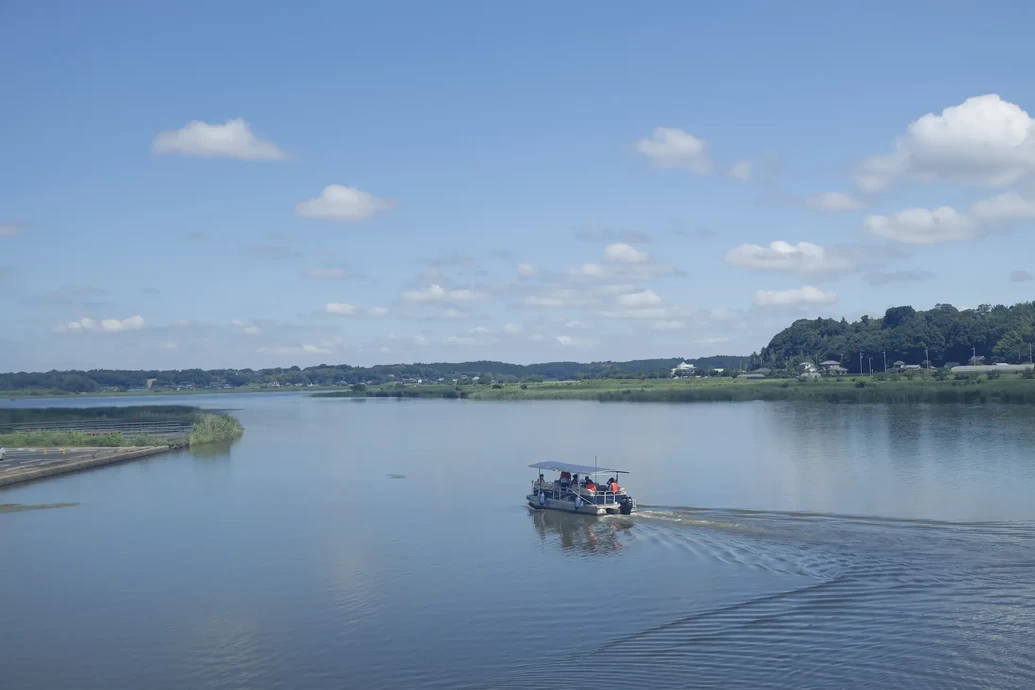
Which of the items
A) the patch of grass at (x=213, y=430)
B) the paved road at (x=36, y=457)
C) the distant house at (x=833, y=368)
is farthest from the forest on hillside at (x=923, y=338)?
Result: the paved road at (x=36, y=457)

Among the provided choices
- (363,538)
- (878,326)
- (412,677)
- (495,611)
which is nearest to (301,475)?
(363,538)

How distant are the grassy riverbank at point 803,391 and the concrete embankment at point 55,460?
227ft

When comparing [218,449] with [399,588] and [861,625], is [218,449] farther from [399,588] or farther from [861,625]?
[861,625]

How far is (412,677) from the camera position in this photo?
683 inches

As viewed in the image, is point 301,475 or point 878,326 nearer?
point 301,475

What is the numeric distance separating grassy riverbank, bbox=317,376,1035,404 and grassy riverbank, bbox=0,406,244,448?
5976 centimetres

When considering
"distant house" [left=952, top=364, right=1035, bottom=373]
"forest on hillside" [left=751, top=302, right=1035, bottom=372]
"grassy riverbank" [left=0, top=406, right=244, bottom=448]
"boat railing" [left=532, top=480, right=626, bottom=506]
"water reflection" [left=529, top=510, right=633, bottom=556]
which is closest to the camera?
"water reflection" [left=529, top=510, right=633, bottom=556]

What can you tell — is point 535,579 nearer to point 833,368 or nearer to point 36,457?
point 36,457

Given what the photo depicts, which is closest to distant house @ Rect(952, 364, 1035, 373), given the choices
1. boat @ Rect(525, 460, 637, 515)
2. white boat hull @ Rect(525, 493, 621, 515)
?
boat @ Rect(525, 460, 637, 515)

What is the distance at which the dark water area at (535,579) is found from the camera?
17.6 meters

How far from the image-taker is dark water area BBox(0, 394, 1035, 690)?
57.7 ft

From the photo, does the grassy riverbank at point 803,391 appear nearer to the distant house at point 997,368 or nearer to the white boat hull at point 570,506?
the distant house at point 997,368

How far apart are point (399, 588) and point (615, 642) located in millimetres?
7455

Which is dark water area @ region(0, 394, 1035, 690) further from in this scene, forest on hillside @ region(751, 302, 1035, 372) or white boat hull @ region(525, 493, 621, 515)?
forest on hillside @ region(751, 302, 1035, 372)
